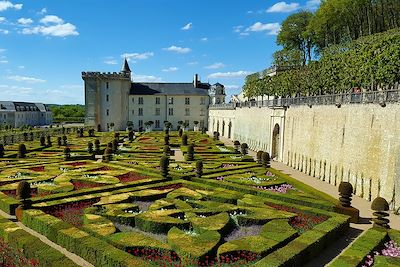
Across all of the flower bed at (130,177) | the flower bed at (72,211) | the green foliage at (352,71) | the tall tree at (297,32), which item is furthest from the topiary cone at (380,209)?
the tall tree at (297,32)

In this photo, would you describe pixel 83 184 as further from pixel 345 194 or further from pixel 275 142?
pixel 275 142

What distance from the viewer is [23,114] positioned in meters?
85.1

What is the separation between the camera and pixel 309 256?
1090cm

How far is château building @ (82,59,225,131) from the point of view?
62.5 m

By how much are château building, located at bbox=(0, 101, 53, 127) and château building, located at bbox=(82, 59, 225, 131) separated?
2442 cm

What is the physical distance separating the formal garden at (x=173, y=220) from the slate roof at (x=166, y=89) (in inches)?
1858

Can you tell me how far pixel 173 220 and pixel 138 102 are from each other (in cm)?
5681

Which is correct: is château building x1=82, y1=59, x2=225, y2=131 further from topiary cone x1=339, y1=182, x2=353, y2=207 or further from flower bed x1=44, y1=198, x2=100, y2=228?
topiary cone x1=339, y1=182, x2=353, y2=207

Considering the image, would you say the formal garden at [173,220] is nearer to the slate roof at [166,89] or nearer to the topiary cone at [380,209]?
the topiary cone at [380,209]

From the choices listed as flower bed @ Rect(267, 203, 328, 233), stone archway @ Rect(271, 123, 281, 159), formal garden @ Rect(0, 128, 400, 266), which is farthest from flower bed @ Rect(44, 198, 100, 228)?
stone archway @ Rect(271, 123, 281, 159)

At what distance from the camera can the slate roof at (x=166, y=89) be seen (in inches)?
2709

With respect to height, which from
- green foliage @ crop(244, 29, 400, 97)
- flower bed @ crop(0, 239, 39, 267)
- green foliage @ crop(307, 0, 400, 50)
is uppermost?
green foliage @ crop(307, 0, 400, 50)

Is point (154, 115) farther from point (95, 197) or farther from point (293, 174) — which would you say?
point (95, 197)

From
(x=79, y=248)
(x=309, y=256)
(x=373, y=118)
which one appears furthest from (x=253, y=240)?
(x=373, y=118)
